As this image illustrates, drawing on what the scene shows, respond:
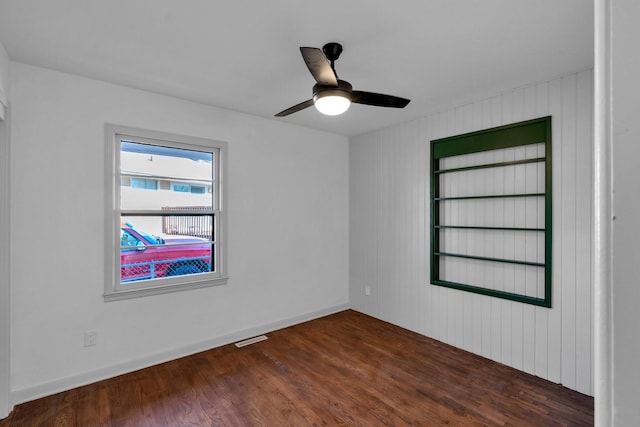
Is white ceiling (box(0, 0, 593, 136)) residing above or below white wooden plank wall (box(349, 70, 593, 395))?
above

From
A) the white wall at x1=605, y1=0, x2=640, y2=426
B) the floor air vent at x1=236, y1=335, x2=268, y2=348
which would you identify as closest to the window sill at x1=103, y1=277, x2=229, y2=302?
the floor air vent at x1=236, y1=335, x2=268, y2=348

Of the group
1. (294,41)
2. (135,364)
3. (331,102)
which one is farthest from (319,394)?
(294,41)

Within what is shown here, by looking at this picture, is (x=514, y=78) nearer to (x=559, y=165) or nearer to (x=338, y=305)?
(x=559, y=165)

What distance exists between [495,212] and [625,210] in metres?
3.40

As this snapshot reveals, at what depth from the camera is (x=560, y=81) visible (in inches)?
111

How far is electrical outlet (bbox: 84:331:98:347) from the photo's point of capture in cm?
282

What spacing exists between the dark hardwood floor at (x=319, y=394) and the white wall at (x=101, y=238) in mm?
256

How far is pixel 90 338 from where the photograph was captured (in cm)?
284

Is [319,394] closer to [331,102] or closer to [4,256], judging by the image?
[331,102]

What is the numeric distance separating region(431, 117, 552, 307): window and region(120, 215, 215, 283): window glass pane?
8.76 feet

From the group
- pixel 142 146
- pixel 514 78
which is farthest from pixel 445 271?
pixel 142 146

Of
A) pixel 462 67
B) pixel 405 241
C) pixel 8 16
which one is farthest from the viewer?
pixel 405 241

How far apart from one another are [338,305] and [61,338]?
3.23 m

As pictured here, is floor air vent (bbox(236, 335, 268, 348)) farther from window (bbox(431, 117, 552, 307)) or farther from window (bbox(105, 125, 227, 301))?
window (bbox(431, 117, 552, 307))
